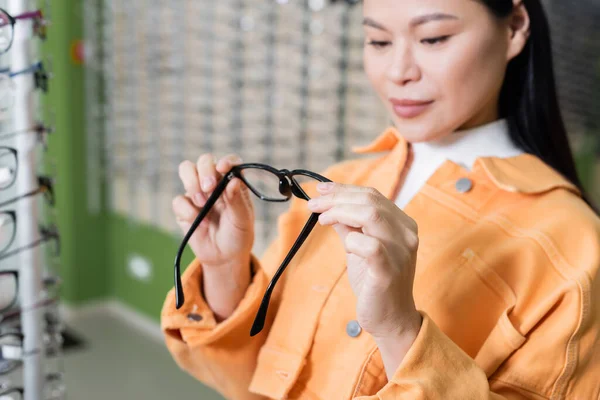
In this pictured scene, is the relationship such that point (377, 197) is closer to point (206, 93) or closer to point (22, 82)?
point (22, 82)

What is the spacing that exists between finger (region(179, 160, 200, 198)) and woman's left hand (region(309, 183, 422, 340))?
181 mm

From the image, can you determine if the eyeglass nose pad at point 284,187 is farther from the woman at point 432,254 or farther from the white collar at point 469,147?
the white collar at point 469,147

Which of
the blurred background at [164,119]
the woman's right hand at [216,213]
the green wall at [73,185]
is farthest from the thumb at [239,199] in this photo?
the green wall at [73,185]

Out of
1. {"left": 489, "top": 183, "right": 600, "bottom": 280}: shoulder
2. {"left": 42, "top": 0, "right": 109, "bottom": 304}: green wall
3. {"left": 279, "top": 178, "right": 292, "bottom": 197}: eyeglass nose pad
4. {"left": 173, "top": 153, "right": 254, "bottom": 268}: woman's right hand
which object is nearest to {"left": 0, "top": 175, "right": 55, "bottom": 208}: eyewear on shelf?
{"left": 173, "top": 153, "right": 254, "bottom": 268}: woman's right hand

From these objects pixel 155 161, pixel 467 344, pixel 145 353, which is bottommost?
pixel 145 353

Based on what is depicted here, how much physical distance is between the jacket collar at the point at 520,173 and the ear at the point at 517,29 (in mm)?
123

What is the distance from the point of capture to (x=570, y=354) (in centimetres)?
61

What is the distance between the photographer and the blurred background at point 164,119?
1751mm

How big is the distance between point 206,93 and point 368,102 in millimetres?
562

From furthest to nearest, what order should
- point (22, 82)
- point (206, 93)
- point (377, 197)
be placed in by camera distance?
point (206, 93) → point (22, 82) → point (377, 197)

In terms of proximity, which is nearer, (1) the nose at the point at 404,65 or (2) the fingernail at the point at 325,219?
(2) the fingernail at the point at 325,219

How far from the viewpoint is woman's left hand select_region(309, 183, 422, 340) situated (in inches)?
19.7

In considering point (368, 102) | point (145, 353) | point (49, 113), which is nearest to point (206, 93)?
point (368, 102)

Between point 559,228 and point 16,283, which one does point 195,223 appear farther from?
point 559,228
